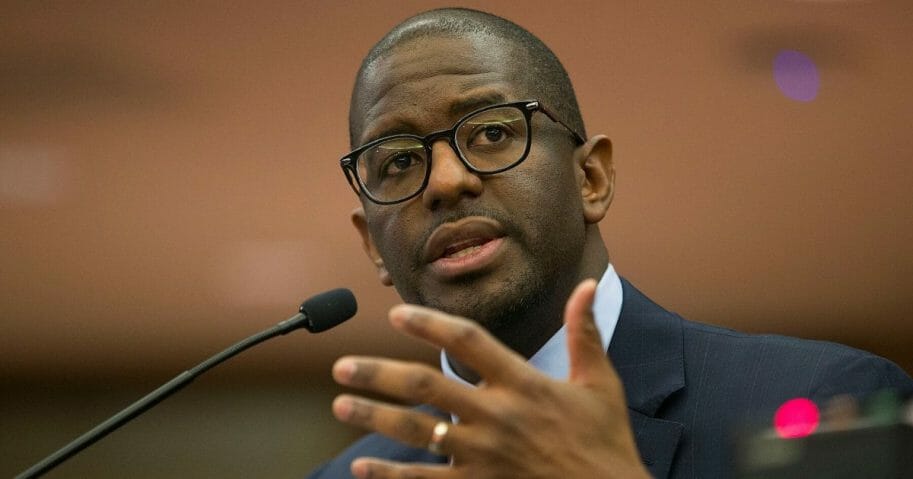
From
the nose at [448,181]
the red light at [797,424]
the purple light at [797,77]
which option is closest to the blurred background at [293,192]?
the purple light at [797,77]

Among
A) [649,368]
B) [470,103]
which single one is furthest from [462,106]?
[649,368]

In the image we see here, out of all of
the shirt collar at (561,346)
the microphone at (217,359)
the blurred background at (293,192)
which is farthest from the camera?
the blurred background at (293,192)

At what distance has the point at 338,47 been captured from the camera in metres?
4.75

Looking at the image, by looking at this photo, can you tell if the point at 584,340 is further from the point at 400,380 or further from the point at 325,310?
the point at 325,310

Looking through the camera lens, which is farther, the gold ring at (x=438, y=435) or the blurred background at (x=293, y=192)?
the blurred background at (x=293, y=192)

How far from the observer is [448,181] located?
201 cm

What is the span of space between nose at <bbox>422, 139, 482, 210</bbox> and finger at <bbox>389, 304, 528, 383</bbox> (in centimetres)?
80

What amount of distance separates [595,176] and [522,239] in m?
0.32

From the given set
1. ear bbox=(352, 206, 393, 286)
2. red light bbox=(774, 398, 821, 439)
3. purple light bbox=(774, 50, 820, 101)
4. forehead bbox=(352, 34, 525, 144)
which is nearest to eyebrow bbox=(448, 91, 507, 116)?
forehead bbox=(352, 34, 525, 144)

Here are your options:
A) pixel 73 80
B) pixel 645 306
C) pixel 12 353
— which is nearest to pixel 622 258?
pixel 73 80

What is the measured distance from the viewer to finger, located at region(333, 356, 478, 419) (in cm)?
119

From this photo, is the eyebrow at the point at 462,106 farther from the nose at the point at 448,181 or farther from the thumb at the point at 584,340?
the thumb at the point at 584,340

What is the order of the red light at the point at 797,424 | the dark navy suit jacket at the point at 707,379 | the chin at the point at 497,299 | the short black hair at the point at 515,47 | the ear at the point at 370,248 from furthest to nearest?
1. the ear at the point at 370,248
2. the short black hair at the point at 515,47
3. the chin at the point at 497,299
4. the dark navy suit jacket at the point at 707,379
5. the red light at the point at 797,424

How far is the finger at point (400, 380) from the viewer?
1190mm
